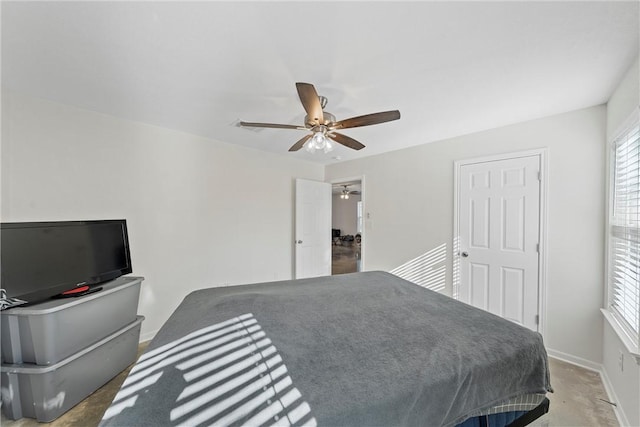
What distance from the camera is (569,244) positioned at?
2297mm

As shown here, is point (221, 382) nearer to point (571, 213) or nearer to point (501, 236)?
point (501, 236)

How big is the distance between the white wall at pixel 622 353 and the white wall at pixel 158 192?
358 cm

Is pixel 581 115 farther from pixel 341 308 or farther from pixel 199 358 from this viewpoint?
pixel 199 358

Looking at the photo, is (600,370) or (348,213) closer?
(600,370)

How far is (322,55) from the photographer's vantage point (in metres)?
1.49

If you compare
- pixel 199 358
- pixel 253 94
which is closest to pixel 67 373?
pixel 199 358

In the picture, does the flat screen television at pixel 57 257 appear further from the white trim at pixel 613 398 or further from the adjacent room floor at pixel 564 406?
the white trim at pixel 613 398

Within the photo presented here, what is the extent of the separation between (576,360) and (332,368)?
274 centimetres

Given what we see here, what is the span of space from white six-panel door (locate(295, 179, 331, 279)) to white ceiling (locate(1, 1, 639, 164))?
1.97 meters

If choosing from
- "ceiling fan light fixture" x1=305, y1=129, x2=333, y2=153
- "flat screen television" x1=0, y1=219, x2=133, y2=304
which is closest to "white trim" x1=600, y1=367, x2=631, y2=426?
"ceiling fan light fixture" x1=305, y1=129, x2=333, y2=153

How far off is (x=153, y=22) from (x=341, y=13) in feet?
3.16

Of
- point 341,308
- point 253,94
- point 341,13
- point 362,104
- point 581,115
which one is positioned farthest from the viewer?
point 581,115

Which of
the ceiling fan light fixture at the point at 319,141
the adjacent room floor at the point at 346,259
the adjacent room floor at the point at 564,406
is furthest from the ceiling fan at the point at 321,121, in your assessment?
the adjacent room floor at the point at 346,259

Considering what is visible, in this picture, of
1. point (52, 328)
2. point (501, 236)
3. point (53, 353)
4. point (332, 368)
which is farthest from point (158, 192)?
point (501, 236)
